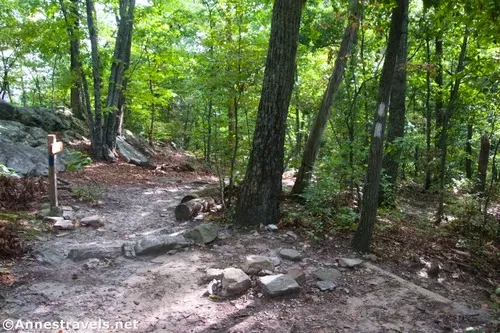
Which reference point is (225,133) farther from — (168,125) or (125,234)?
(168,125)

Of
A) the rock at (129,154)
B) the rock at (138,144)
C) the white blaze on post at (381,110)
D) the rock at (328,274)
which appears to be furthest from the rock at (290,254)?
the rock at (138,144)

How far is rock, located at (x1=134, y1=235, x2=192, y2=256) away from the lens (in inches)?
214

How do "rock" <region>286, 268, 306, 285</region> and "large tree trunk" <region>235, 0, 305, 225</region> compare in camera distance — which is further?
"large tree trunk" <region>235, 0, 305, 225</region>

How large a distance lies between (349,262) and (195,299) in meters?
2.36

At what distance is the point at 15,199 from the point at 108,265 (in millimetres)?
3489

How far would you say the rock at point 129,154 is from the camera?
1443 centimetres

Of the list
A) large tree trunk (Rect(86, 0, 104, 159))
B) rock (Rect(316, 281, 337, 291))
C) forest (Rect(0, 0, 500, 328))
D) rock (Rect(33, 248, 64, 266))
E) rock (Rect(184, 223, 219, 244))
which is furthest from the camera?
large tree trunk (Rect(86, 0, 104, 159))

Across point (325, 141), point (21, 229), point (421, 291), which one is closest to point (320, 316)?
point (421, 291)

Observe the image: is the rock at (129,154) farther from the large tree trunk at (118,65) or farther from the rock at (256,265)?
the rock at (256,265)

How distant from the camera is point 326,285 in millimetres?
4676

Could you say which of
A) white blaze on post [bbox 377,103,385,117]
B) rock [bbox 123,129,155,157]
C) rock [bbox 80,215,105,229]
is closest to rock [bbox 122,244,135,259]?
rock [bbox 80,215,105,229]

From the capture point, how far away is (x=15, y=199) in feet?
23.4

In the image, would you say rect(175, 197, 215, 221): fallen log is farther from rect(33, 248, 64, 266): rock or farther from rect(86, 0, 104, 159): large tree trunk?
rect(86, 0, 104, 159): large tree trunk

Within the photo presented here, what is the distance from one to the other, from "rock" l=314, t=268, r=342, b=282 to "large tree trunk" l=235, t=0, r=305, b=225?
1.81 meters
